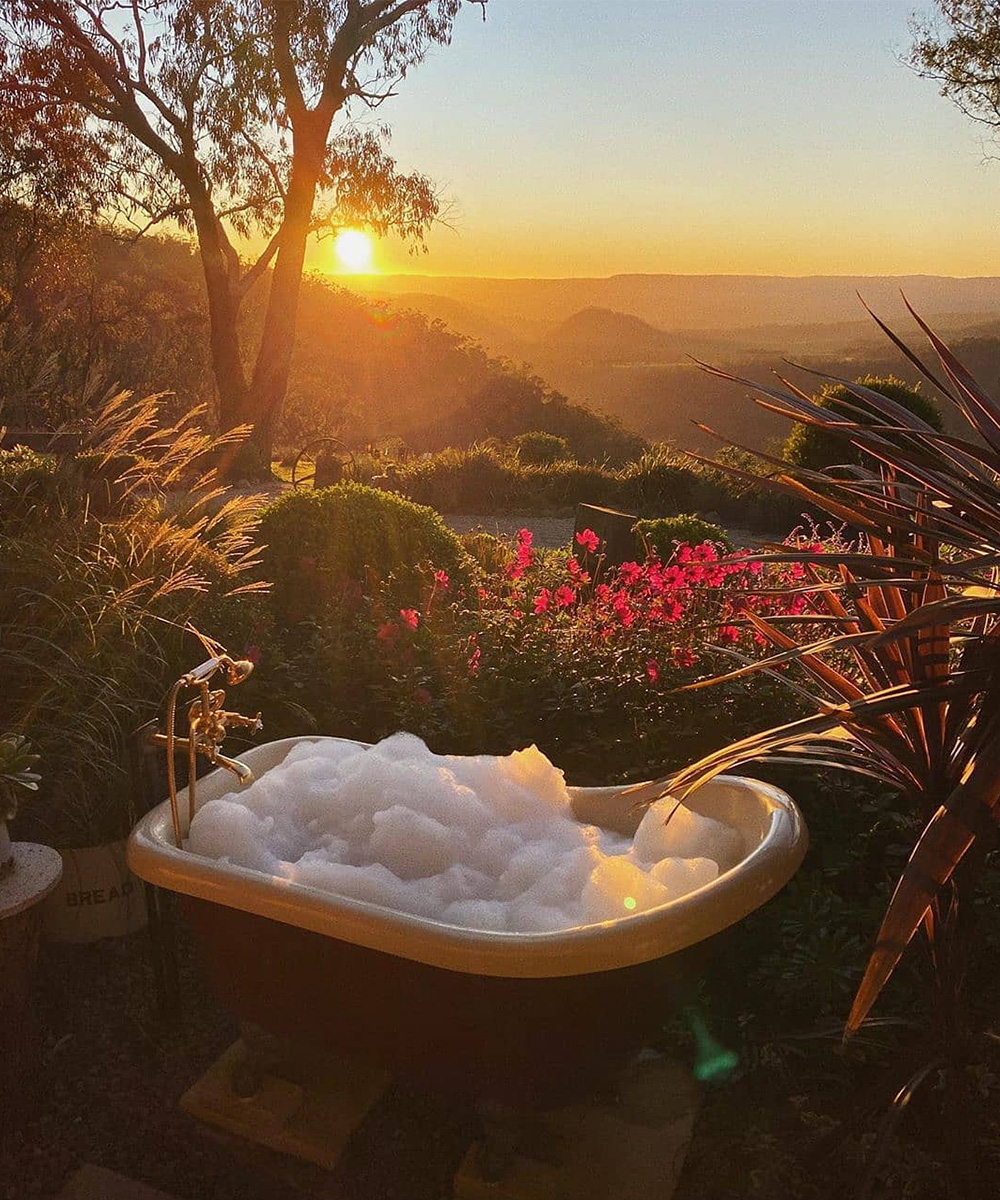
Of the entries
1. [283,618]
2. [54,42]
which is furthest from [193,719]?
[54,42]

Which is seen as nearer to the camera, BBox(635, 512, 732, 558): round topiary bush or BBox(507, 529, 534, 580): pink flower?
BBox(507, 529, 534, 580): pink flower

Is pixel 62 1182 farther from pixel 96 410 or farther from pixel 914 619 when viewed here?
pixel 96 410

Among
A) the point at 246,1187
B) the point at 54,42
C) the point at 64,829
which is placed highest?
the point at 54,42

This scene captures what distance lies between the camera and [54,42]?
11.6 meters

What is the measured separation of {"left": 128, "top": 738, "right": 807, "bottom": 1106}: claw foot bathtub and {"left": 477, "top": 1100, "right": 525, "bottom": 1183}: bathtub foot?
3 centimetres

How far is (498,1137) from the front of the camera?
171 centimetres

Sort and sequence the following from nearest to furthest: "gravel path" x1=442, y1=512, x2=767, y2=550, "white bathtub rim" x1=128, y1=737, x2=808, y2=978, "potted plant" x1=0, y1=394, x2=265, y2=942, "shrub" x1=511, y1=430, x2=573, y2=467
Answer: "white bathtub rim" x1=128, y1=737, x2=808, y2=978
"potted plant" x1=0, y1=394, x2=265, y2=942
"gravel path" x1=442, y1=512, x2=767, y2=550
"shrub" x1=511, y1=430, x2=573, y2=467

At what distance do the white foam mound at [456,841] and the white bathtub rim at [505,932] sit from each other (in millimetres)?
139

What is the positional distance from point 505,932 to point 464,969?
0.12m

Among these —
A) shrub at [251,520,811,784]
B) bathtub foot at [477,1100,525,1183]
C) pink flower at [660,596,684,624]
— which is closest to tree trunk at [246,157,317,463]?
shrub at [251,520,811,784]

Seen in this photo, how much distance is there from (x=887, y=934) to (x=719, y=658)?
6.13 ft

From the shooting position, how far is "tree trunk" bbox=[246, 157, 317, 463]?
41.4ft

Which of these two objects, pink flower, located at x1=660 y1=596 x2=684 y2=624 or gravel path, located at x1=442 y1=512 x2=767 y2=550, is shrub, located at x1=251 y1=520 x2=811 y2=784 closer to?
pink flower, located at x1=660 y1=596 x2=684 y2=624

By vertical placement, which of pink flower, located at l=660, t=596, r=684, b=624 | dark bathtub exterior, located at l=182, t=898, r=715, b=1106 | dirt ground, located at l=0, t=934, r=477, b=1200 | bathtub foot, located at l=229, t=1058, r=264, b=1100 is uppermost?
pink flower, located at l=660, t=596, r=684, b=624
